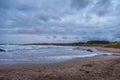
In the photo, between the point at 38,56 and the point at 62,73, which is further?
the point at 38,56

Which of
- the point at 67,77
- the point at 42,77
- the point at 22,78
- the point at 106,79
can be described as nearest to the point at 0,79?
the point at 22,78

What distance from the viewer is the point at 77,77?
9.49 metres

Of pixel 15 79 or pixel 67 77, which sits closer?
pixel 15 79

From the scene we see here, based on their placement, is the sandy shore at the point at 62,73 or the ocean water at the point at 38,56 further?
the ocean water at the point at 38,56

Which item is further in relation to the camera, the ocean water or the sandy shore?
the ocean water

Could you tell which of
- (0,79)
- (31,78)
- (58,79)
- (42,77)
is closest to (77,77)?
(58,79)

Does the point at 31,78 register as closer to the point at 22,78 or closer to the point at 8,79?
the point at 22,78

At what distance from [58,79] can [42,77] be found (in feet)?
3.25

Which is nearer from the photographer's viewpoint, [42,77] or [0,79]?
[0,79]

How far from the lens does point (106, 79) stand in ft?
29.7

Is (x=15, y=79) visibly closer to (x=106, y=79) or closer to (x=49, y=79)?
(x=49, y=79)

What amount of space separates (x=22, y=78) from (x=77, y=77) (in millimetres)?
3127

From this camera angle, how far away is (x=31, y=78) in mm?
9156

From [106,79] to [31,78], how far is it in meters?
4.17
